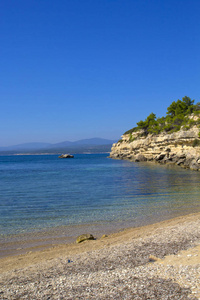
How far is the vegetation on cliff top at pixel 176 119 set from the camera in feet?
172

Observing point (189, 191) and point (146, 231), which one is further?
point (189, 191)

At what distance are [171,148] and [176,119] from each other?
30.2 ft

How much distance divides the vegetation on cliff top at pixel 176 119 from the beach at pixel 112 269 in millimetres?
43364

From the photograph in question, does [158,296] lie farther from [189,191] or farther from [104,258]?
[189,191]

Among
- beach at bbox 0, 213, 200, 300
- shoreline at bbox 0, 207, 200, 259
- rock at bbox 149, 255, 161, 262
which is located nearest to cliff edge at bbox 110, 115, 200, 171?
shoreline at bbox 0, 207, 200, 259

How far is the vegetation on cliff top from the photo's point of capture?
172 feet

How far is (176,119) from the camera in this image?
198 feet

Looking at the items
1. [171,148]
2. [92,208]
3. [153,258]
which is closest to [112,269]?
[153,258]

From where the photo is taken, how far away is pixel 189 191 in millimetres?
22953

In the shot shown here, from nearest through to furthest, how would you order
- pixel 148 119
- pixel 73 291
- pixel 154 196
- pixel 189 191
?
pixel 73 291, pixel 154 196, pixel 189 191, pixel 148 119

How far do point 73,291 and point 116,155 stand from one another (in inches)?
3564

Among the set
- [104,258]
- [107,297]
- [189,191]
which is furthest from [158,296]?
Answer: [189,191]

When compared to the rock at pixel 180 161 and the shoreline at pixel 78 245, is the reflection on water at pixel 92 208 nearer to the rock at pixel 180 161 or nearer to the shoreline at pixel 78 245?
the shoreline at pixel 78 245

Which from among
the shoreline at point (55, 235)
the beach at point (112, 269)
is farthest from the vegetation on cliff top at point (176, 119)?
the beach at point (112, 269)
